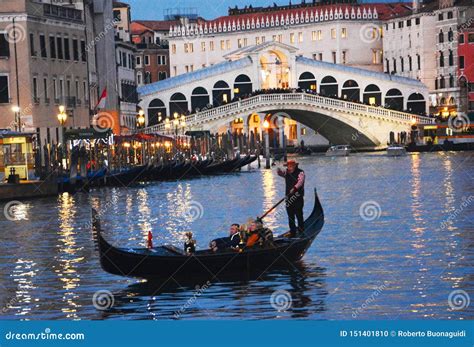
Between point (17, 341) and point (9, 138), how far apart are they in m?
26.6

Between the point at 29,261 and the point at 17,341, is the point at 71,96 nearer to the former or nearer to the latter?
the point at 29,261

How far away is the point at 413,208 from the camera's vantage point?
33.0 meters

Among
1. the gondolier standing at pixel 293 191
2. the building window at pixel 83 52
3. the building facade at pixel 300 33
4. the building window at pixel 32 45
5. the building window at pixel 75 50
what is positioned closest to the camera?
the gondolier standing at pixel 293 191

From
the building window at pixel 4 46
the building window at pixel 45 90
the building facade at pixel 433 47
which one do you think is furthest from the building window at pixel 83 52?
the building facade at pixel 433 47

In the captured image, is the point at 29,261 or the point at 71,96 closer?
the point at 29,261

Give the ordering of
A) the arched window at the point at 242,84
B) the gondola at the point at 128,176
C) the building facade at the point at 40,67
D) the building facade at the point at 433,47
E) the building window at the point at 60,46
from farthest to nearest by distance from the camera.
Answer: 1. the arched window at the point at 242,84
2. the building facade at the point at 433,47
3. the building window at the point at 60,46
4. the building facade at the point at 40,67
5. the gondola at the point at 128,176

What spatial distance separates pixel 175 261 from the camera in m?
19.4

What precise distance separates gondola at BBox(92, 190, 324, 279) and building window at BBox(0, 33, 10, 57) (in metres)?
29.4

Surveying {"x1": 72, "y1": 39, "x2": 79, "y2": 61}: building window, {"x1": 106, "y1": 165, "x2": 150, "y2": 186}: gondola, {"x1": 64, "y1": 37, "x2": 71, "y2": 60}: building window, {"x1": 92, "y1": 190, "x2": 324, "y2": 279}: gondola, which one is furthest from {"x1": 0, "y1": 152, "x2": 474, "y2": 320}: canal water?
{"x1": 72, "y1": 39, "x2": 79, "y2": 61}: building window

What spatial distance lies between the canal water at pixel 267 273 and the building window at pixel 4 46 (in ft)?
25.5

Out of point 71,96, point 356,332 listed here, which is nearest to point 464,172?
point 71,96

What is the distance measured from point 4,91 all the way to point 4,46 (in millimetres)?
1298

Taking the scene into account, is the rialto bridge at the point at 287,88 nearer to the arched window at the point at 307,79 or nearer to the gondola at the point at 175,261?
the arched window at the point at 307,79

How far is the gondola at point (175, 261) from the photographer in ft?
63.3
